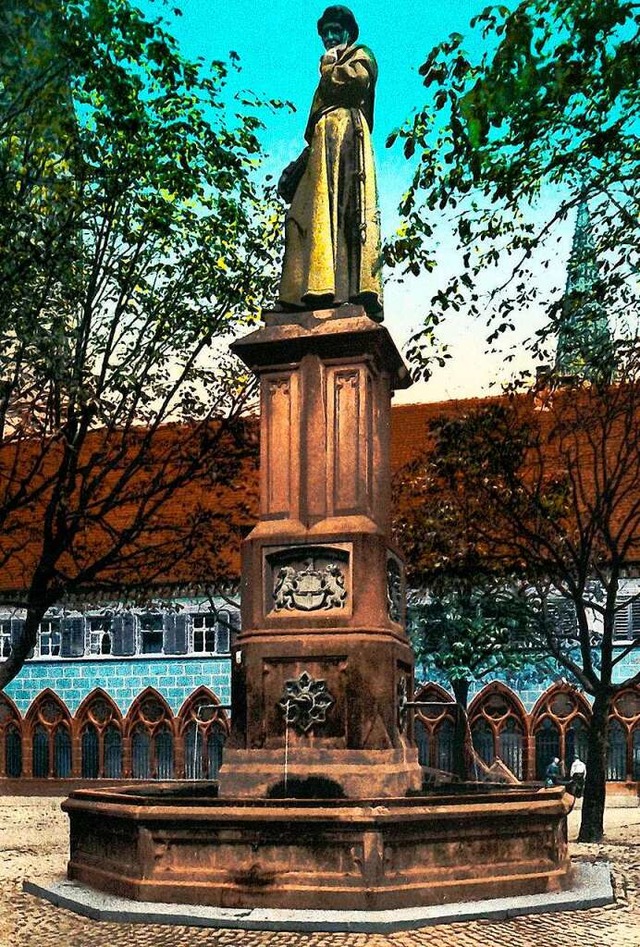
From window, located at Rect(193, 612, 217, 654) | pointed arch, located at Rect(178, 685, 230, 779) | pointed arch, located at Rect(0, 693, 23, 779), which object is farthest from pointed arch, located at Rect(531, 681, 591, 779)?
pointed arch, located at Rect(0, 693, 23, 779)

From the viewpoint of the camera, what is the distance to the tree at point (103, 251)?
13969 mm

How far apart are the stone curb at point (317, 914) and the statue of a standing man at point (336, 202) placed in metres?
5.31

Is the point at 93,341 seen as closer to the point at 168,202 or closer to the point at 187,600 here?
the point at 168,202

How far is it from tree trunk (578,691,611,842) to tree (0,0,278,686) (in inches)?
255

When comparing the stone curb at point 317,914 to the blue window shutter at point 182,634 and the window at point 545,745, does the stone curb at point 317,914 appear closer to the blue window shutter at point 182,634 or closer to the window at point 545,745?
the window at point 545,745

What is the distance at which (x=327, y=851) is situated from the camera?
838 cm

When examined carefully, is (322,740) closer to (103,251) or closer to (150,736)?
(103,251)

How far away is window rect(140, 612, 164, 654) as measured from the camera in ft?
114

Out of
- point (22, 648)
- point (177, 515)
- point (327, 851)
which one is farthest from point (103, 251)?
point (177, 515)

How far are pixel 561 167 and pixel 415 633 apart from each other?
61.4 ft

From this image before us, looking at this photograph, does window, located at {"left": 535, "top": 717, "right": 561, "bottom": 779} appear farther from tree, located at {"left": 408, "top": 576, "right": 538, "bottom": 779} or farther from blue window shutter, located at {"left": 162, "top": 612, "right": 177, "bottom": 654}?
blue window shutter, located at {"left": 162, "top": 612, "right": 177, "bottom": 654}

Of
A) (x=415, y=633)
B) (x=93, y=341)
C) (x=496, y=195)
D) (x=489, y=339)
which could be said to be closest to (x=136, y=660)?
(x=415, y=633)

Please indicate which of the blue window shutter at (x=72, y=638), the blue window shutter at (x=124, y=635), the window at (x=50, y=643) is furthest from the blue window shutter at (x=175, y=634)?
the window at (x=50, y=643)

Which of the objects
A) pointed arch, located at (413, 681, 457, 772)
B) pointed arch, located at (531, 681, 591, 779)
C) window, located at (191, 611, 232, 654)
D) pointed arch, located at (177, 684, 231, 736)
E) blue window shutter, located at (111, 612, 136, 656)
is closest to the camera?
pointed arch, located at (531, 681, 591, 779)
